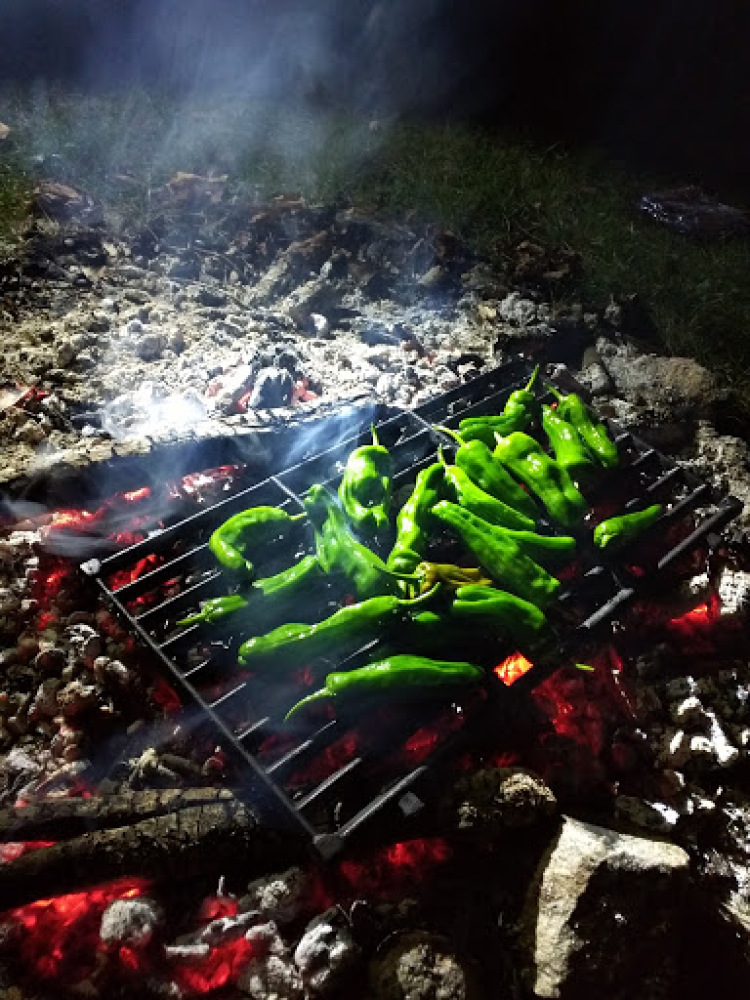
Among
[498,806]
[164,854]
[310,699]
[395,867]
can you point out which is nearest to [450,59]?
[310,699]

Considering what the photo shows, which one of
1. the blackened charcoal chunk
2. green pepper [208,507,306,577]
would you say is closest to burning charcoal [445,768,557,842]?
green pepper [208,507,306,577]

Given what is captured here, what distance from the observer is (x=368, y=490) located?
407 cm

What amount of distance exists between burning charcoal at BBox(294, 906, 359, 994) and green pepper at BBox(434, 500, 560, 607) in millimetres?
1861

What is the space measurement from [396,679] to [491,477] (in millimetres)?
1623

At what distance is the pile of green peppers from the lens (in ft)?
11.0

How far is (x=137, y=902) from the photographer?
295cm

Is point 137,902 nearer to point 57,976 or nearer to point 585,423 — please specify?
point 57,976

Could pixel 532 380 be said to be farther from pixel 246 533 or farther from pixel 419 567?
pixel 246 533

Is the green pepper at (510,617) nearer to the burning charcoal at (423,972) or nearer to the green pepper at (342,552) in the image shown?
the green pepper at (342,552)

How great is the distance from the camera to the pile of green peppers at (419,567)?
335cm

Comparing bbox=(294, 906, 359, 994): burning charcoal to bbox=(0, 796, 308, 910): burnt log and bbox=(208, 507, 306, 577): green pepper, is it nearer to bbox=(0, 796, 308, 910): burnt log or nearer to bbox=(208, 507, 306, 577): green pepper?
bbox=(0, 796, 308, 910): burnt log

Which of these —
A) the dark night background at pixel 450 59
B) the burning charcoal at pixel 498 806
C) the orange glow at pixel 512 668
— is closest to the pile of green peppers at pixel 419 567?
the orange glow at pixel 512 668

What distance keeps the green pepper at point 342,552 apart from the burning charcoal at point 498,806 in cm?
108

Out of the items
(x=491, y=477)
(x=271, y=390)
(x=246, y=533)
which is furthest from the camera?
(x=271, y=390)
